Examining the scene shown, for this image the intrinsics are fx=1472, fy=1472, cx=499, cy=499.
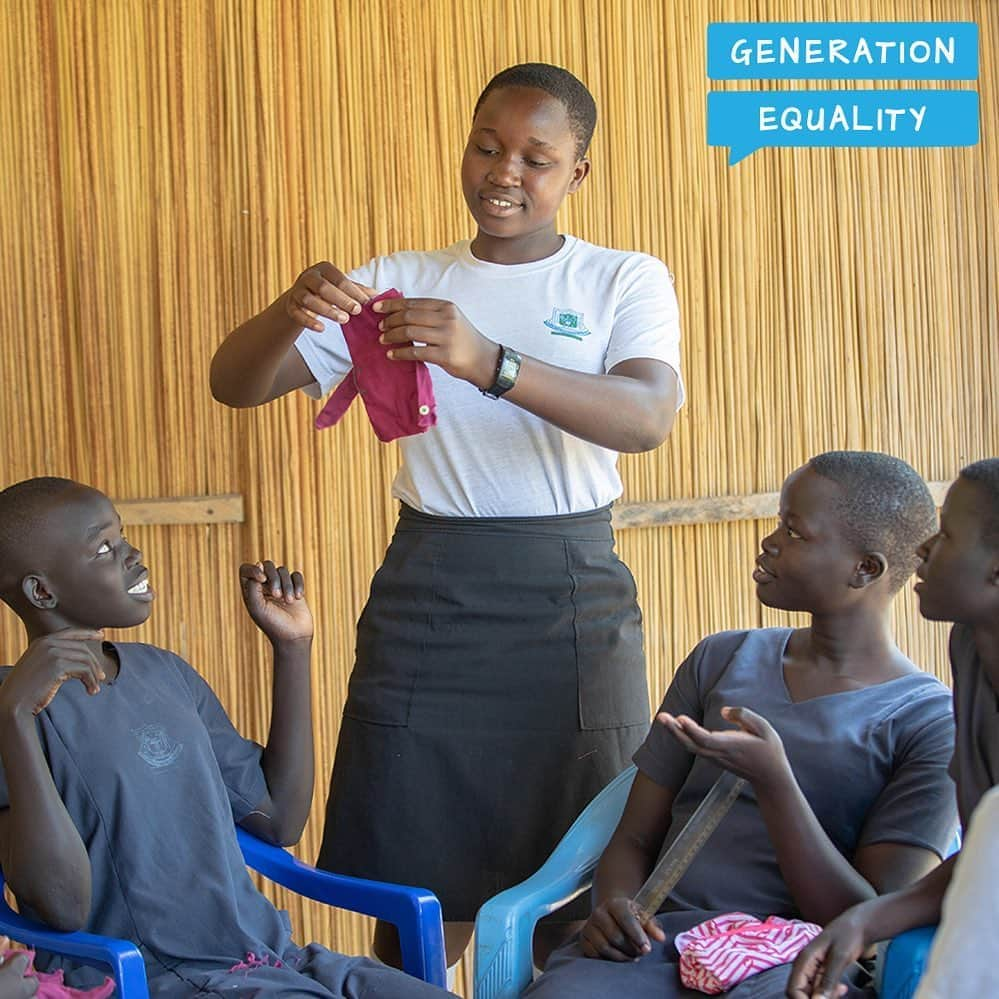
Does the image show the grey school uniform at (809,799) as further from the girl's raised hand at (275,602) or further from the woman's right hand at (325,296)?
the woman's right hand at (325,296)

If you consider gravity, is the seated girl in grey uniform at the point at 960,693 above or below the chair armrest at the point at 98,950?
above

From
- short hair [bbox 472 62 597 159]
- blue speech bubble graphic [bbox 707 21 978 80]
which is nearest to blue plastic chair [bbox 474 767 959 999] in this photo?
short hair [bbox 472 62 597 159]

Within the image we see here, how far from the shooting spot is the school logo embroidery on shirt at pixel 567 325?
262 centimetres

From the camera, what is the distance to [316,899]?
8.03 ft

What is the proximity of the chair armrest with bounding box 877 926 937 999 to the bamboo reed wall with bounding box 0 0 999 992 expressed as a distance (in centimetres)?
202

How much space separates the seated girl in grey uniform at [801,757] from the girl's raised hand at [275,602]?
64 centimetres

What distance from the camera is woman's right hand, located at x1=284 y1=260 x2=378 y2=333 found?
7.94ft

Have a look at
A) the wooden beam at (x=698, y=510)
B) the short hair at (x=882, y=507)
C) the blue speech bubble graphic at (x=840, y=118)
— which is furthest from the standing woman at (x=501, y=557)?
the blue speech bubble graphic at (x=840, y=118)

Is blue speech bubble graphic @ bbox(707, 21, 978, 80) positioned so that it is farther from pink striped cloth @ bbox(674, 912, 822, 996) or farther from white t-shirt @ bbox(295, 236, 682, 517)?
pink striped cloth @ bbox(674, 912, 822, 996)

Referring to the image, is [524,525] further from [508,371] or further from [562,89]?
[562,89]

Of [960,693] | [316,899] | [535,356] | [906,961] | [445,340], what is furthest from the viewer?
[535,356]

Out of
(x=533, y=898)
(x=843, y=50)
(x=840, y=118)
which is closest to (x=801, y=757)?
(x=533, y=898)

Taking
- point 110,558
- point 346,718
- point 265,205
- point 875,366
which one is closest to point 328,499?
point 265,205

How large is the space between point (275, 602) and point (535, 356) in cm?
63
